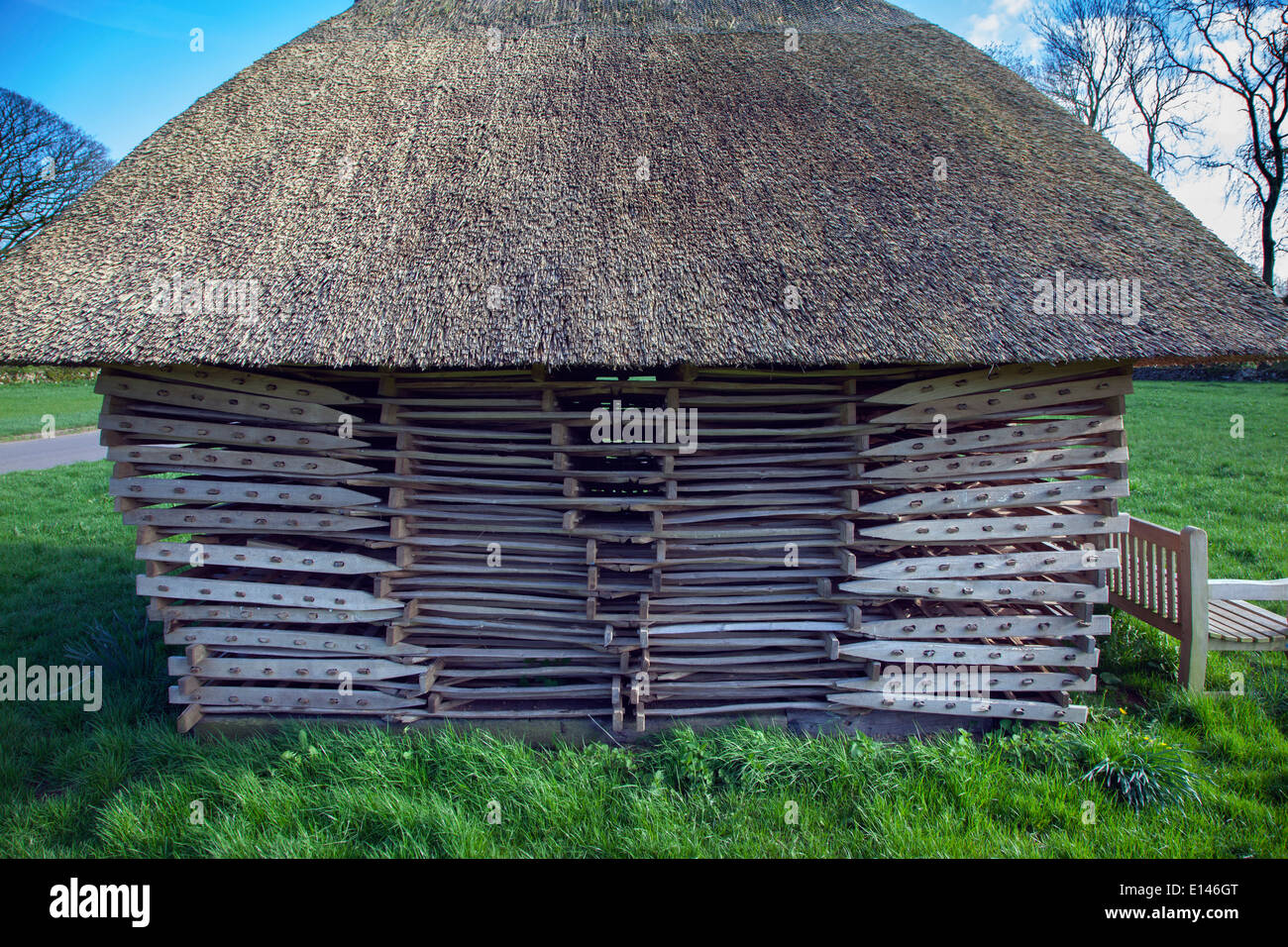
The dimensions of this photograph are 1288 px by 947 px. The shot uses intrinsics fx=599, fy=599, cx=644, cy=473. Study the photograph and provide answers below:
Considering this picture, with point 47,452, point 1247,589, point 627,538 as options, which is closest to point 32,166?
point 47,452

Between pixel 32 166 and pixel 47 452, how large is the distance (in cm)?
1637

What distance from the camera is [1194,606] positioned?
4.42 m

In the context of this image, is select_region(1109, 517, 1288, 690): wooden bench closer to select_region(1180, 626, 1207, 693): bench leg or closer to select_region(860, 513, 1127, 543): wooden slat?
select_region(1180, 626, 1207, 693): bench leg

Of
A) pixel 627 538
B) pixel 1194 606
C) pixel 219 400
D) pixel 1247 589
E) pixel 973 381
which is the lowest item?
pixel 1194 606

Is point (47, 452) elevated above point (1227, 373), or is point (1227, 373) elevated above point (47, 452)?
point (1227, 373)

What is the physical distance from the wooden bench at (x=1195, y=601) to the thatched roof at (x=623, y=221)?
162 centimetres

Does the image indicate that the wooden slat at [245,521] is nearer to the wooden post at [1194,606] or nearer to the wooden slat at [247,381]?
the wooden slat at [247,381]

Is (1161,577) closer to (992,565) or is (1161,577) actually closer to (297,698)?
(992,565)

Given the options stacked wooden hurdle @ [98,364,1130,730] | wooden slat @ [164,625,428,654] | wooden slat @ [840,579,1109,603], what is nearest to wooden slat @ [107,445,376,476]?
stacked wooden hurdle @ [98,364,1130,730]

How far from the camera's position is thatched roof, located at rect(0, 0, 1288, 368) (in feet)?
12.2

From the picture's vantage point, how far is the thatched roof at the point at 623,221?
147 inches

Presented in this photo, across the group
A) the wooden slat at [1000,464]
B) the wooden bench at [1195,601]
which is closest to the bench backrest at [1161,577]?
the wooden bench at [1195,601]
